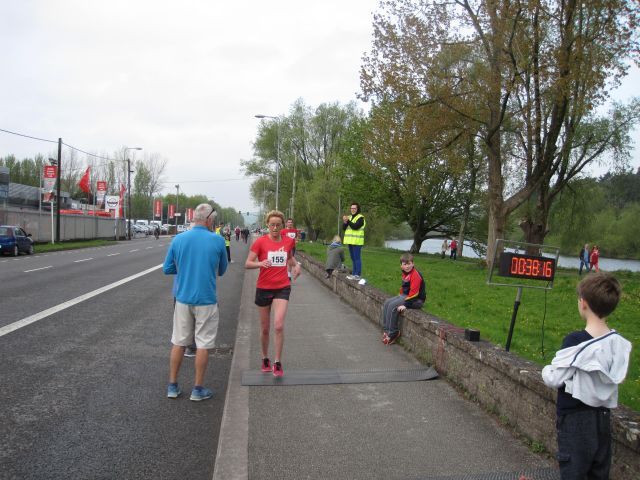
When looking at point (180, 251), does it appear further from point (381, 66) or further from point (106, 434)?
point (381, 66)

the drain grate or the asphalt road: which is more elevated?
the drain grate

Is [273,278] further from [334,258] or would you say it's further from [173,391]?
[334,258]

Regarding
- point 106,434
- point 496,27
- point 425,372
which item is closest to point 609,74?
point 496,27

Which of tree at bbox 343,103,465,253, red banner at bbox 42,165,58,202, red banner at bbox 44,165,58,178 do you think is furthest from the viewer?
tree at bbox 343,103,465,253

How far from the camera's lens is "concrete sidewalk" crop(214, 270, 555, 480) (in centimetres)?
369

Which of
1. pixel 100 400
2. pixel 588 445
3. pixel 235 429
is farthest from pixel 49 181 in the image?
pixel 588 445

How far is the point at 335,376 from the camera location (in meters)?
5.97

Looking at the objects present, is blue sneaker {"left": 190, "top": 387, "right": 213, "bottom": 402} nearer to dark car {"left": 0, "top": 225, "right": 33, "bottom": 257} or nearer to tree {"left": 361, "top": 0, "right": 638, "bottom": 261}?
tree {"left": 361, "top": 0, "right": 638, "bottom": 261}

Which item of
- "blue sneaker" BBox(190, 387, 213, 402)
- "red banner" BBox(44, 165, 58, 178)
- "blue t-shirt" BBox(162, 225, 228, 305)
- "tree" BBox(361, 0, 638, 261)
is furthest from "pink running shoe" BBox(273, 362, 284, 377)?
"red banner" BBox(44, 165, 58, 178)

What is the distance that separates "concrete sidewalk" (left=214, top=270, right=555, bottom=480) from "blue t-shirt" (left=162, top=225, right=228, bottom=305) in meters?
1.04

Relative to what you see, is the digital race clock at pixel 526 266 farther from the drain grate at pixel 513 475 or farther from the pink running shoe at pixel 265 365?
the pink running shoe at pixel 265 365

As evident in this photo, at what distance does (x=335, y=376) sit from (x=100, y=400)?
2.40 metres

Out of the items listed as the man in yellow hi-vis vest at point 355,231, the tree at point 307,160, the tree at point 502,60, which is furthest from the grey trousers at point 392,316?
the tree at point 307,160

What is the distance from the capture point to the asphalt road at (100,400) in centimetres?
384
